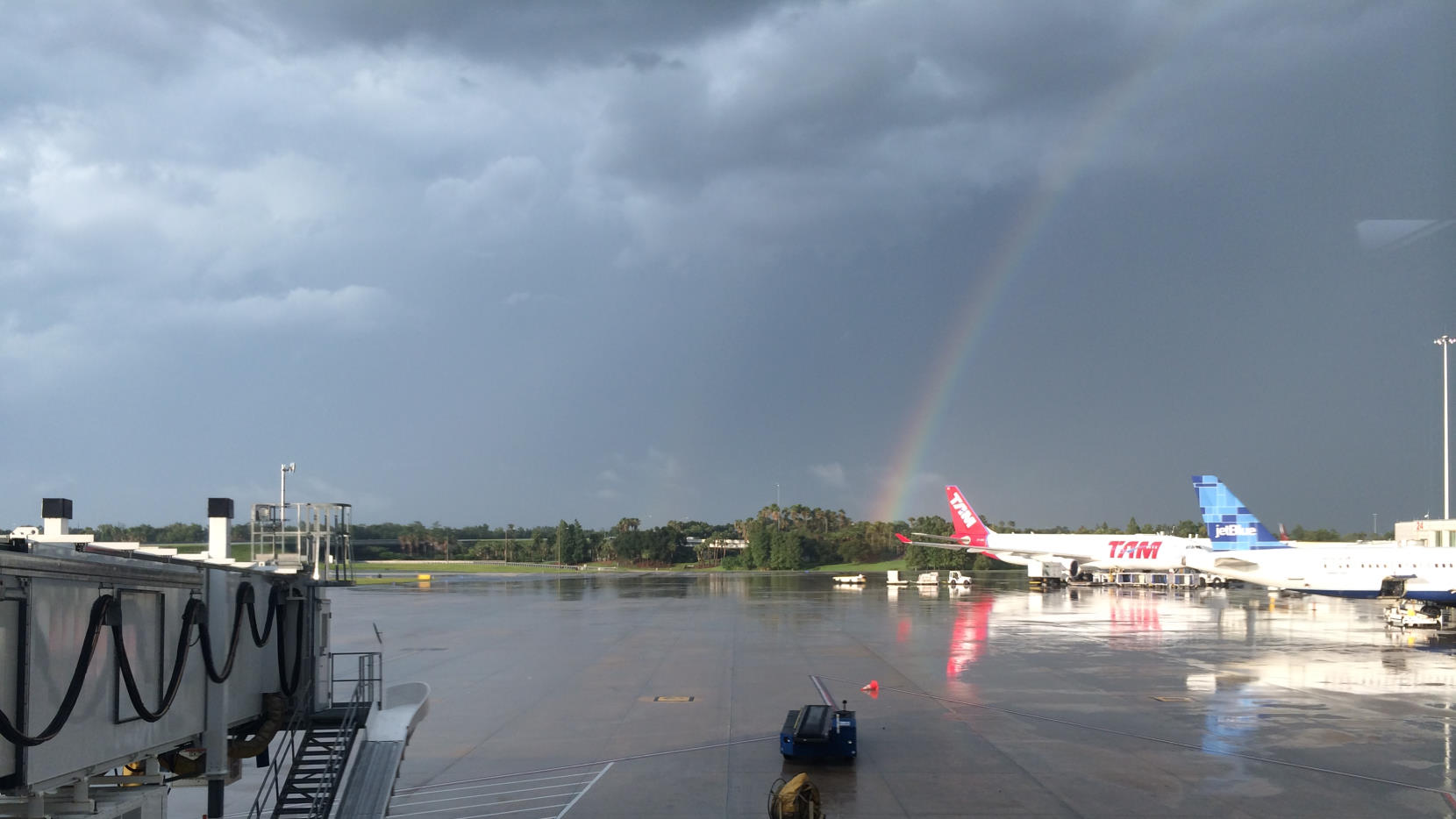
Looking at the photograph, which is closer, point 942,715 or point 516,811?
point 516,811

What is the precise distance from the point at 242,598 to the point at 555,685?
21889 mm

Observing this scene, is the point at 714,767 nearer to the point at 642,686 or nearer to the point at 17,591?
the point at 642,686

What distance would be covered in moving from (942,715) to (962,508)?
291 feet

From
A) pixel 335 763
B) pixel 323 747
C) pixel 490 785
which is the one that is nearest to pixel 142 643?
pixel 335 763

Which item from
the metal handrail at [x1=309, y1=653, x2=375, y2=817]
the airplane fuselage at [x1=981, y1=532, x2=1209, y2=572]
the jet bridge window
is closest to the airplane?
the airplane fuselage at [x1=981, y1=532, x2=1209, y2=572]

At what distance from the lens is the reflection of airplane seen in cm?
9425

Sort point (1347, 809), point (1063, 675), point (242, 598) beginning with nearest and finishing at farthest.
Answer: point (242, 598)
point (1347, 809)
point (1063, 675)

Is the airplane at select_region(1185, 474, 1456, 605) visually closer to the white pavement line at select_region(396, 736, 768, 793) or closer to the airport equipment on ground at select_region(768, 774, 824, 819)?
the white pavement line at select_region(396, 736, 768, 793)

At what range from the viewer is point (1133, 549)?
314 feet

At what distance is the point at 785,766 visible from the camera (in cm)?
2175

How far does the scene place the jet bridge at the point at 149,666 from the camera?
26.7ft

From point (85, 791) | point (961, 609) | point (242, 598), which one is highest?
point (242, 598)

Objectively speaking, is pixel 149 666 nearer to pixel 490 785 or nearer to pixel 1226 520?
pixel 490 785

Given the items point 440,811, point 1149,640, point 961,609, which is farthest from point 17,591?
point 961,609
